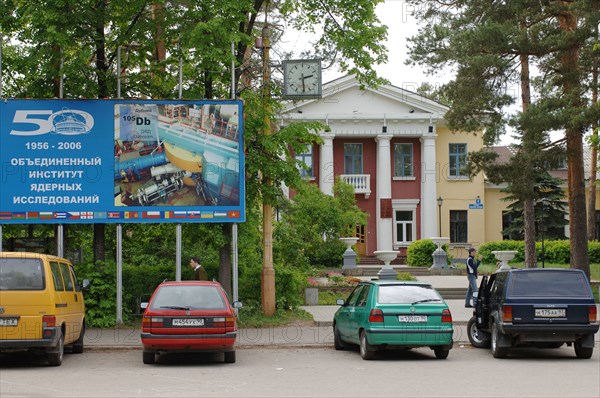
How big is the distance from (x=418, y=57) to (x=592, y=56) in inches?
285

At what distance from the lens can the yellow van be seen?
14.9 m

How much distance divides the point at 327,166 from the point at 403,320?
41.1 metres

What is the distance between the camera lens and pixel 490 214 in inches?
2451

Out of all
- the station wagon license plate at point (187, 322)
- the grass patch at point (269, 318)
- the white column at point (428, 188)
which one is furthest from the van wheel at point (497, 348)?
the white column at point (428, 188)

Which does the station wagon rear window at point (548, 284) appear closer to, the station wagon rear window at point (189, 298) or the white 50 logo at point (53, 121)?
the station wagon rear window at point (189, 298)

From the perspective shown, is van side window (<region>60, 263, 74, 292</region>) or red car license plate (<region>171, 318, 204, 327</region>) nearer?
red car license plate (<region>171, 318, 204, 327</region>)

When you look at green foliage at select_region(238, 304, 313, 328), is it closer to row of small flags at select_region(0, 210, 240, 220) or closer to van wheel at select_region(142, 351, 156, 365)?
row of small flags at select_region(0, 210, 240, 220)

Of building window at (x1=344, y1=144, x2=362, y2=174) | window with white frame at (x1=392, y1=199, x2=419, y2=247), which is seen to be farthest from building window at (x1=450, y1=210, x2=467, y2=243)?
building window at (x1=344, y1=144, x2=362, y2=174)

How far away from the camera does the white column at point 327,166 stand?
189 ft

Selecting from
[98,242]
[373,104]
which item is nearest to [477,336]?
[98,242]

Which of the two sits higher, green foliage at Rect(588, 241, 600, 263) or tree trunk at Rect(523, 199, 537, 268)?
tree trunk at Rect(523, 199, 537, 268)

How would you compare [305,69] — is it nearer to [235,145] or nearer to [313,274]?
[235,145]

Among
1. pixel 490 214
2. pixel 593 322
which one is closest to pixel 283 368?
pixel 593 322

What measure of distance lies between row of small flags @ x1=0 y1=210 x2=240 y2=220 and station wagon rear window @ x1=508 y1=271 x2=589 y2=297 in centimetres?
764
